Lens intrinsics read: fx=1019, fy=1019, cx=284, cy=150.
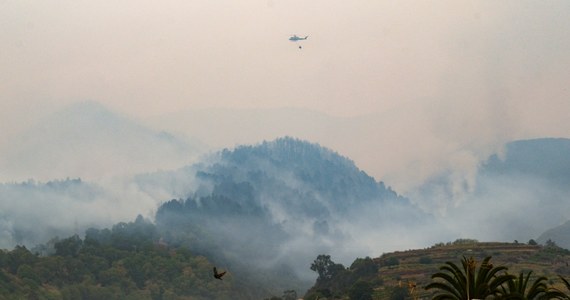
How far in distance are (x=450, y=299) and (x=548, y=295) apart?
1180 centimetres

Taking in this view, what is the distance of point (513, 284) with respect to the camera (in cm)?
12531

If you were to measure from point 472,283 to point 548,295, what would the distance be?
9240mm

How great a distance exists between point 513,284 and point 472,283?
17.2ft

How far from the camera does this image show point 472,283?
124562 millimetres

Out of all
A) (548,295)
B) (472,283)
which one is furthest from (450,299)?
(548,295)

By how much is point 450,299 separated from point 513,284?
26.2 feet

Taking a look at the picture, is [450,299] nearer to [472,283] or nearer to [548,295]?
[472,283]

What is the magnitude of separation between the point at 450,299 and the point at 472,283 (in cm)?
335

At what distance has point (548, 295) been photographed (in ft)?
406
